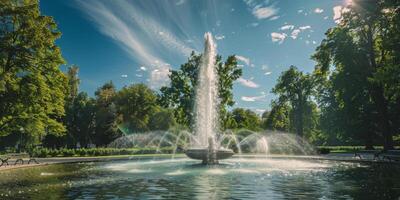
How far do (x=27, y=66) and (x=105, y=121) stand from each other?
4855 centimetres

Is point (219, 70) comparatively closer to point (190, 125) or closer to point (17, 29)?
point (190, 125)

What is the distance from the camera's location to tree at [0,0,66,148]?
30.4 metres

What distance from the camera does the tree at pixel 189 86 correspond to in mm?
58219

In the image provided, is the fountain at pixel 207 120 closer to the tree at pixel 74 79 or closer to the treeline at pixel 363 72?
the treeline at pixel 363 72

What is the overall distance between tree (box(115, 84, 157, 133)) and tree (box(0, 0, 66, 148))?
45602 mm

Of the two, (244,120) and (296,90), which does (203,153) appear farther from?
(296,90)

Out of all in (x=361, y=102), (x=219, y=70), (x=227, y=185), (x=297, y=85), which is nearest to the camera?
(x=227, y=185)

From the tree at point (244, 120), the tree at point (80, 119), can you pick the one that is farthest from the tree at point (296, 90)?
the tree at point (80, 119)

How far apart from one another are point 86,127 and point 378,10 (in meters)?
65.8

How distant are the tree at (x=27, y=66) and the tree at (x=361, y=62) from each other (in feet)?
98.8

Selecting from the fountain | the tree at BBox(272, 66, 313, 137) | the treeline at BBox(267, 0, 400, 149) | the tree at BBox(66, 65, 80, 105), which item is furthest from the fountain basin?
the tree at BBox(66, 65, 80, 105)

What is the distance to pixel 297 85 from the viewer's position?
72750 mm

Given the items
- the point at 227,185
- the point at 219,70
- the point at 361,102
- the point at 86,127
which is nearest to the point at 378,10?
the point at 361,102

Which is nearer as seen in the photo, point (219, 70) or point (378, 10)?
point (378, 10)
